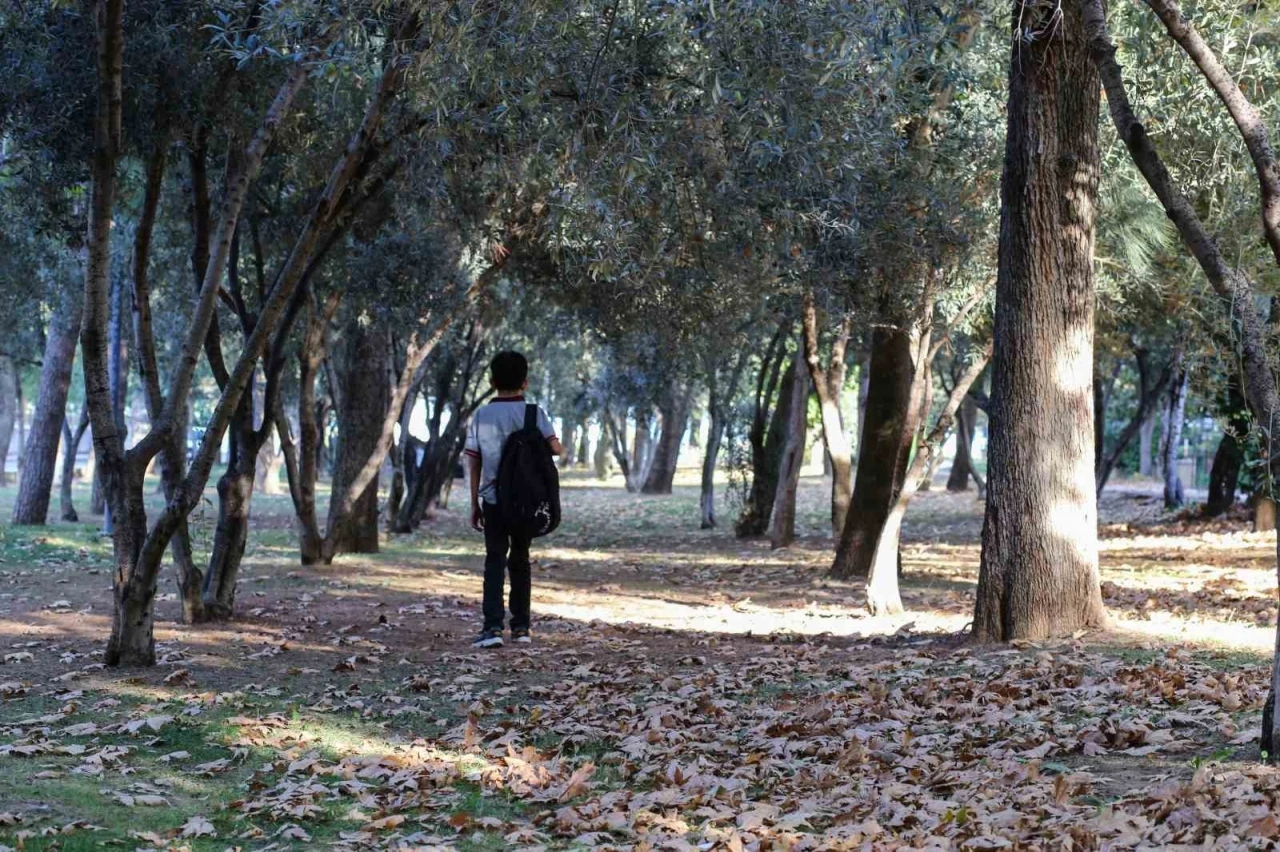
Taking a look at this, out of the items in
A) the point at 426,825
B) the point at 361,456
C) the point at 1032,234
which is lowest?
the point at 426,825

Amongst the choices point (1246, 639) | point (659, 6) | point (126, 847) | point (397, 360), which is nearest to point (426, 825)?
point (126, 847)

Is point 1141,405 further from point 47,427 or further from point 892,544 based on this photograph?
point 47,427

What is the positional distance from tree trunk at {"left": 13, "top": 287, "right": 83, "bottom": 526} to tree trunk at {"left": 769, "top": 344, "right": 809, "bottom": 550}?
12.8m

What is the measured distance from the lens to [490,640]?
1003 centimetres

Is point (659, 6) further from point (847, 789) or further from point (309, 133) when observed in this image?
point (309, 133)

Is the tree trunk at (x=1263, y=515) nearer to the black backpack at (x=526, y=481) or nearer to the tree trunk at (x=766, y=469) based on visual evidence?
the tree trunk at (x=766, y=469)

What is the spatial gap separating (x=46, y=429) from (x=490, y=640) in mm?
16844

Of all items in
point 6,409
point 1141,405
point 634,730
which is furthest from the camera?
point 6,409

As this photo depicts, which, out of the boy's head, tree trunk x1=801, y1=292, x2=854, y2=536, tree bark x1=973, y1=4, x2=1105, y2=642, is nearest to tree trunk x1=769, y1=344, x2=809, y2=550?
tree trunk x1=801, y1=292, x2=854, y2=536

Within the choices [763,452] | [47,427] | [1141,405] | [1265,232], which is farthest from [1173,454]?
[1265,232]

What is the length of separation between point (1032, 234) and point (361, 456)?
37.9 ft

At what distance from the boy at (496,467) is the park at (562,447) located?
0.03 meters

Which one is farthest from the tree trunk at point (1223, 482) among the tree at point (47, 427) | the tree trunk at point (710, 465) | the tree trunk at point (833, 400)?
the tree at point (47, 427)

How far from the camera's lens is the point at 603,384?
3897 centimetres
